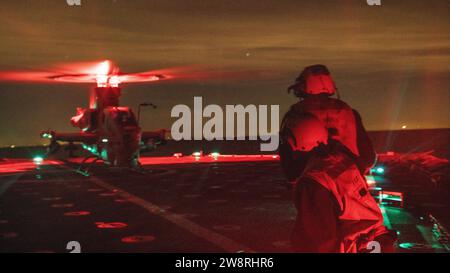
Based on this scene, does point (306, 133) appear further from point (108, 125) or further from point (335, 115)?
point (108, 125)

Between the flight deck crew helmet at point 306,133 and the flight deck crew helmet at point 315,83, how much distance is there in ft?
0.88

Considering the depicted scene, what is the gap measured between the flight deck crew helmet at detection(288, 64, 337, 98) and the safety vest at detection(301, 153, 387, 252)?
46 cm

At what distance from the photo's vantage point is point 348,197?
11.4 ft

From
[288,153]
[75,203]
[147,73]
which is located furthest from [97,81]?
[288,153]

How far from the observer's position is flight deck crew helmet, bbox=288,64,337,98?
3732 mm

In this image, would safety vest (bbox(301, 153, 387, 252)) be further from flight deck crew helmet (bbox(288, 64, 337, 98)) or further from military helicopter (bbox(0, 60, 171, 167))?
military helicopter (bbox(0, 60, 171, 167))

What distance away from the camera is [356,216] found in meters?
3.53

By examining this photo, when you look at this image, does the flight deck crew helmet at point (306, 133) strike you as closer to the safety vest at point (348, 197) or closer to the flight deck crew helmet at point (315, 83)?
the safety vest at point (348, 197)

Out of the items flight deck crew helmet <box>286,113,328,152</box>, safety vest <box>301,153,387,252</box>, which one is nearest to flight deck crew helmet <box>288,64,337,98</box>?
flight deck crew helmet <box>286,113,328,152</box>

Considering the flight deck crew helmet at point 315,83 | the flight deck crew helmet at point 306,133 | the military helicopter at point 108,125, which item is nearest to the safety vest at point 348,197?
the flight deck crew helmet at point 306,133

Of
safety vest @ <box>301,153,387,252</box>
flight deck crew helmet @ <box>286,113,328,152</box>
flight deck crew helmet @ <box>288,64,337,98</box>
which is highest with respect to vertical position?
flight deck crew helmet @ <box>288,64,337,98</box>

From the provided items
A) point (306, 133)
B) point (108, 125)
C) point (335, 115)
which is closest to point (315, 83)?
point (335, 115)

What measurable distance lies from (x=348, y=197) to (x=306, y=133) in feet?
1.61

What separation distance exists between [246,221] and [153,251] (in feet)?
11.8
